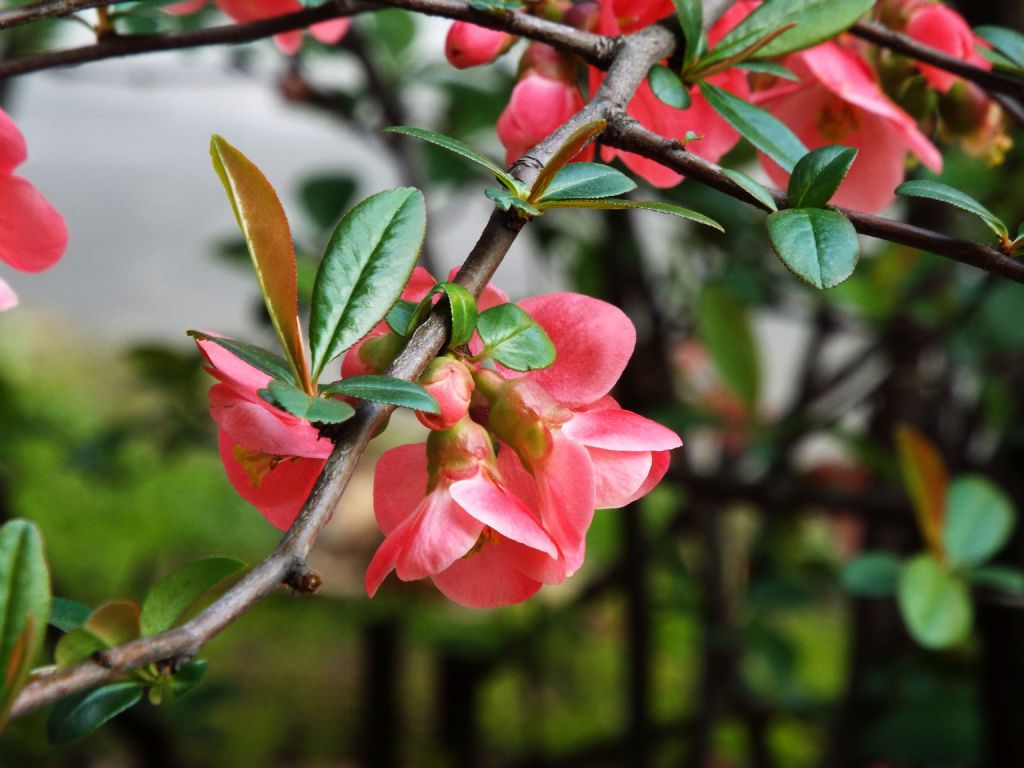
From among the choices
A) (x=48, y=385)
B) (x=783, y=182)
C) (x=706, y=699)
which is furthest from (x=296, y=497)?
(x=48, y=385)

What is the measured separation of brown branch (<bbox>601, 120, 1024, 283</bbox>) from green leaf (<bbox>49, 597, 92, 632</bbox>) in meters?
0.23

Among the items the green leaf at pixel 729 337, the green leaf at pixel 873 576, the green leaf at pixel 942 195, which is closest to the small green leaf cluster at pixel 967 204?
the green leaf at pixel 942 195

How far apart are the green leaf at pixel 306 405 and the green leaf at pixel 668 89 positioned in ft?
0.61

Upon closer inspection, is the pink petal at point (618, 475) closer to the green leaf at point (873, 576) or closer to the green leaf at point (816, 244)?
the green leaf at point (816, 244)

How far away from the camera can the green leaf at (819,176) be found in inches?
13.9

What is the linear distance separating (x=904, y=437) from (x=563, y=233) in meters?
0.59

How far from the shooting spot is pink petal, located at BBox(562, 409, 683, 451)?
336mm

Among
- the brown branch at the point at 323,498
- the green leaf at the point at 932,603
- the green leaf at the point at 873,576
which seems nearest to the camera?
the brown branch at the point at 323,498

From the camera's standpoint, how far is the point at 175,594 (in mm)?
322

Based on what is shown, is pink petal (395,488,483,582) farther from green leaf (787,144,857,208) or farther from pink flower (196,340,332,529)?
green leaf (787,144,857,208)

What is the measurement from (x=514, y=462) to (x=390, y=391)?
0.34ft

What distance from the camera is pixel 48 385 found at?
2199 mm

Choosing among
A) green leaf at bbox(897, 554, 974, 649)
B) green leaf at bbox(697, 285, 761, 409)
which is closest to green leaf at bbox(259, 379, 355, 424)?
green leaf at bbox(897, 554, 974, 649)

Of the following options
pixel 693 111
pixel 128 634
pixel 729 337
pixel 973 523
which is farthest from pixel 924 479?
pixel 128 634
